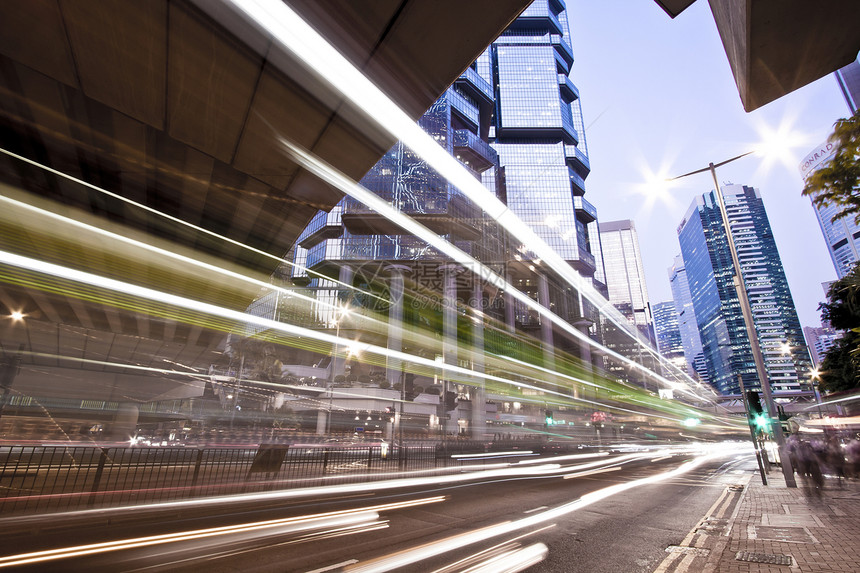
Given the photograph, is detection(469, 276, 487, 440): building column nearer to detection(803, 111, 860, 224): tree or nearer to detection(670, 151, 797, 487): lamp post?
detection(670, 151, 797, 487): lamp post

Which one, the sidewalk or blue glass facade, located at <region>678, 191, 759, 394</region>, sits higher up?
blue glass facade, located at <region>678, 191, 759, 394</region>

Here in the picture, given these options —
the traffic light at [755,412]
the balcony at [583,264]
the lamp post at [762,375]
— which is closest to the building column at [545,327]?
the balcony at [583,264]

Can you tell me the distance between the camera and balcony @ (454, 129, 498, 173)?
258ft

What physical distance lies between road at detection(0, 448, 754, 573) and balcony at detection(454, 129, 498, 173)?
7643 cm

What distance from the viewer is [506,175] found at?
99000 mm

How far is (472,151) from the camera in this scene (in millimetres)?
80000

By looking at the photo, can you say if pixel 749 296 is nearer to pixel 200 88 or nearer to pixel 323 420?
pixel 323 420

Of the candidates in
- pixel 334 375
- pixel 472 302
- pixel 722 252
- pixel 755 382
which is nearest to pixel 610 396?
pixel 472 302

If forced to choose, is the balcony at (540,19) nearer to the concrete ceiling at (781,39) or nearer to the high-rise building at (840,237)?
the high-rise building at (840,237)

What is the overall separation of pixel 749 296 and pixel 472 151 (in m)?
149

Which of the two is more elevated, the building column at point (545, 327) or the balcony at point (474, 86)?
the balcony at point (474, 86)

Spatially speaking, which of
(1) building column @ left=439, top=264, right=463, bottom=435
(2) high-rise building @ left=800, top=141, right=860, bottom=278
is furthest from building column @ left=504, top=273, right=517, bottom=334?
(2) high-rise building @ left=800, top=141, right=860, bottom=278

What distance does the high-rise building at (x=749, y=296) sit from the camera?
13275 cm

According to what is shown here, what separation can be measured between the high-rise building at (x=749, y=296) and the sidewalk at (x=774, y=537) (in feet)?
483
